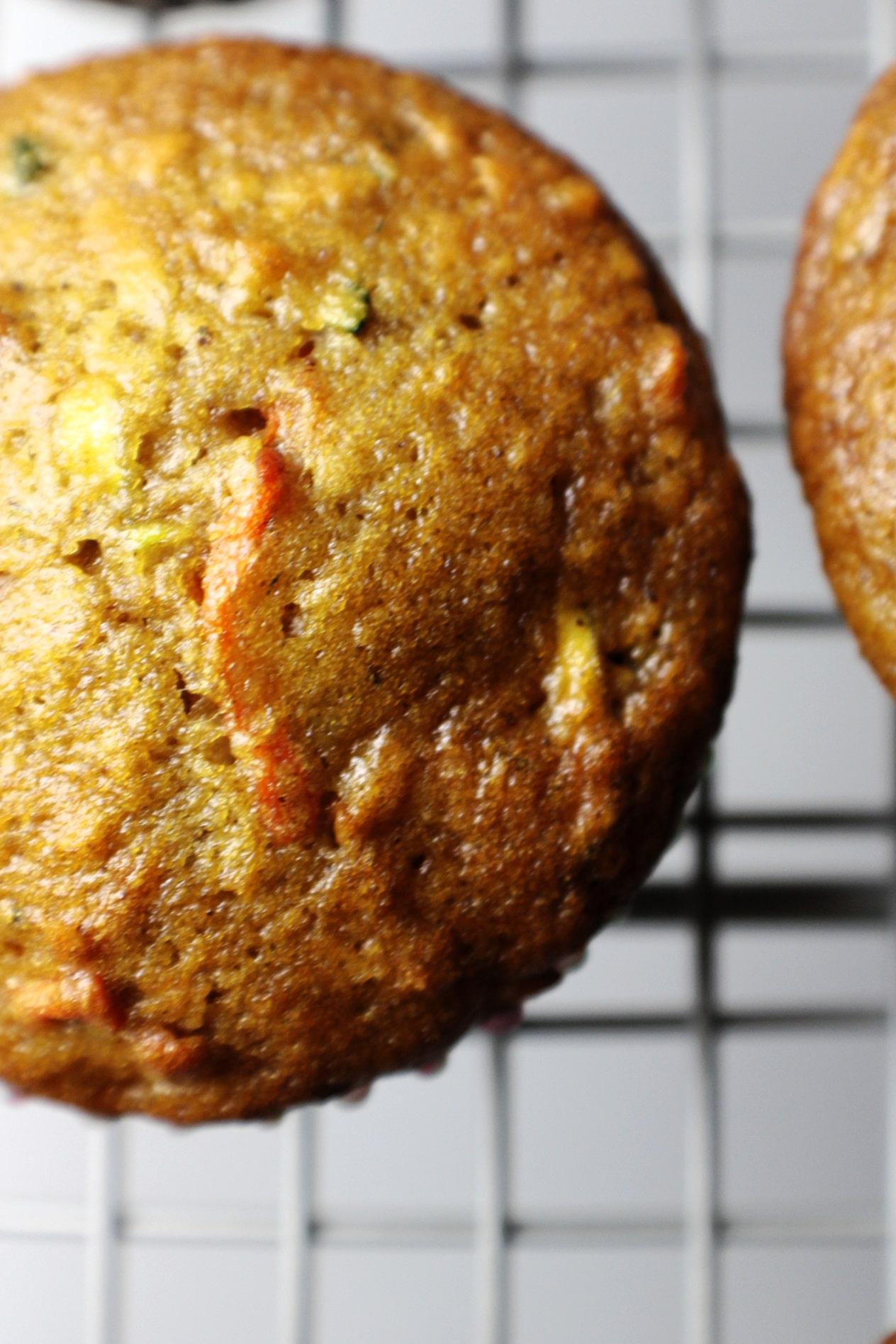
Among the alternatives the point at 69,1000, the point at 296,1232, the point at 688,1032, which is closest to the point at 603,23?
the point at 688,1032

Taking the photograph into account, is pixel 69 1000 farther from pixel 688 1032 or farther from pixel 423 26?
pixel 423 26

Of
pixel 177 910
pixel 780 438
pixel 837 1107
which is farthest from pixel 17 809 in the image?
pixel 837 1107

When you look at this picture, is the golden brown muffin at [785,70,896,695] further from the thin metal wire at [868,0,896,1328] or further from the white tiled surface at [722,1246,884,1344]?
the white tiled surface at [722,1246,884,1344]

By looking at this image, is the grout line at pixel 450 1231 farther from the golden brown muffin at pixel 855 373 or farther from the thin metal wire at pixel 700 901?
the golden brown muffin at pixel 855 373

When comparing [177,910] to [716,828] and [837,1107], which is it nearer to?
[716,828]

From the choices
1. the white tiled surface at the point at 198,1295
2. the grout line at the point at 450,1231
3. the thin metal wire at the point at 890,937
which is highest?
the thin metal wire at the point at 890,937

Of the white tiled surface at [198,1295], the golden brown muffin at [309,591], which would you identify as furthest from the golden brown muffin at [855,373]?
the white tiled surface at [198,1295]
